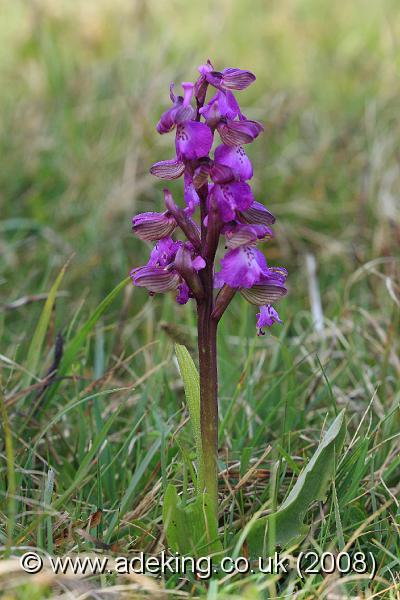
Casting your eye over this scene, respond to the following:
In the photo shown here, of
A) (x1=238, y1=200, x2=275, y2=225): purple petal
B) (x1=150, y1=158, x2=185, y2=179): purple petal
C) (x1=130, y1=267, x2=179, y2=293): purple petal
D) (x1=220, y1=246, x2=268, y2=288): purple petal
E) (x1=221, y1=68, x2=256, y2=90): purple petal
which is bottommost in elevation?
(x1=130, y1=267, x2=179, y2=293): purple petal

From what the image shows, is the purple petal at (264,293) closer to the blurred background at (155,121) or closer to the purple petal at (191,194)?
the purple petal at (191,194)

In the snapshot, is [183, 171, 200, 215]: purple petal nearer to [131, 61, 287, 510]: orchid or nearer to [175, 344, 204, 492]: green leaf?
[131, 61, 287, 510]: orchid

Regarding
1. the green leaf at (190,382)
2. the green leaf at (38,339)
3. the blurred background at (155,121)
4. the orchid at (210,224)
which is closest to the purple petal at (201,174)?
the orchid at (210,224)

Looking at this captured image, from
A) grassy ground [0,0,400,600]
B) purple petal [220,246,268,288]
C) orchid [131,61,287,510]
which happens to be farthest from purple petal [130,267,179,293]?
grassy ground [0,0,400,600]

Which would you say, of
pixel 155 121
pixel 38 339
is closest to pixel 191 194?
pixel 38 339

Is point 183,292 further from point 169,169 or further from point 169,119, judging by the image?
point 169,119

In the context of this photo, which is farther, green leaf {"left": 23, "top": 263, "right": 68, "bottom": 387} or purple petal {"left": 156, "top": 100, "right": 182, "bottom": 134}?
green leaf {"left": 23, "top": 263, "right": 68, "bottom": 387}
